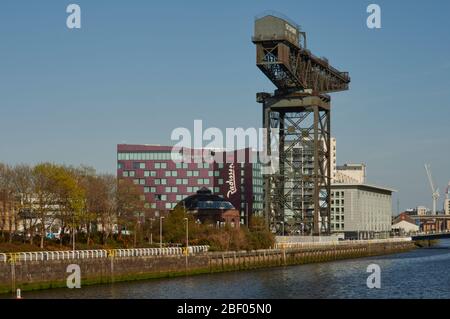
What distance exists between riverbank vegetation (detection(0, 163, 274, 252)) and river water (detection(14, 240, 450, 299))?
1585 centimetres

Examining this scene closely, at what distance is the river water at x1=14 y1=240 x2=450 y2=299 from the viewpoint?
203ft

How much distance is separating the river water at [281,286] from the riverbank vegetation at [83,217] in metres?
15.9

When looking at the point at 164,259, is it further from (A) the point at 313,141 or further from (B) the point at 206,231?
(A) the point at 313,141

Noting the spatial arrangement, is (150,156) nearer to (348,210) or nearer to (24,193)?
(348,210)

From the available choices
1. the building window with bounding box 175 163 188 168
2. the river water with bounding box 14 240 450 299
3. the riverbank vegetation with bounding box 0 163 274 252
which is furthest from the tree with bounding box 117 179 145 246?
the building window with bounding box 175 163 188 168

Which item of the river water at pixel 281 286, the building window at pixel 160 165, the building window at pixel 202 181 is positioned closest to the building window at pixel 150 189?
the building window at pixel 160 165

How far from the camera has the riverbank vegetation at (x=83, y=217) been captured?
92.6 m

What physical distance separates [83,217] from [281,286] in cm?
3418

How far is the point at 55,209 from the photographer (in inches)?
3789

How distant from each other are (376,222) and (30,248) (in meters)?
126

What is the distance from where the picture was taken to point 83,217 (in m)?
96.9

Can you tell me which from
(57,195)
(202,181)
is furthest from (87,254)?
(202,181)

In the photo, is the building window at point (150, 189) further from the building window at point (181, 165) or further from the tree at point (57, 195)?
the tree at point (57, 195)
